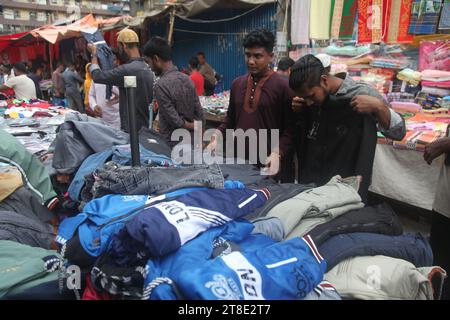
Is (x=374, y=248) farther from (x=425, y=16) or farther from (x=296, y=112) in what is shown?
(x=425, y=16)

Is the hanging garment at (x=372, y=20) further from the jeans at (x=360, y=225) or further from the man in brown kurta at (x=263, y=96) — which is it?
the jeans at (x=360, y=225)

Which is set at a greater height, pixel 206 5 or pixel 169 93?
pixel 206 5

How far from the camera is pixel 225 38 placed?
26.9 feet

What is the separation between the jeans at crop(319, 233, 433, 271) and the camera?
3.50ft

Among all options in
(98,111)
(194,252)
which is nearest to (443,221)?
(194,252)

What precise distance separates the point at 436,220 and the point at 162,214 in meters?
2.02

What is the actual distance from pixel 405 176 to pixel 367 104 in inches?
82.7

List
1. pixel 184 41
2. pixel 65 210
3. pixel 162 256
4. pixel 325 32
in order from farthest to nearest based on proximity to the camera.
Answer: pixel 184 41, pixel 325 32, pixel 65 210, pixel 162 256

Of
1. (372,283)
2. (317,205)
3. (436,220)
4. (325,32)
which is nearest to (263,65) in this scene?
(317,205)

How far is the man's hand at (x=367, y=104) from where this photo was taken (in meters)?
1.70

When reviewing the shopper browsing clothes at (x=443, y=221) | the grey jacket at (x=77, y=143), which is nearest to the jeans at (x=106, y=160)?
the grey jacket at (x=77, y=143)

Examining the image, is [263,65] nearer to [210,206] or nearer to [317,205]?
[317,205]

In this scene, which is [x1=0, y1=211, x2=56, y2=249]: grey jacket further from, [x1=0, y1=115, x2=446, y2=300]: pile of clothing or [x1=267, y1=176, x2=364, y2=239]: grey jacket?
[x1=267, y1=176, x2=364, y2=239]: grey jacket
